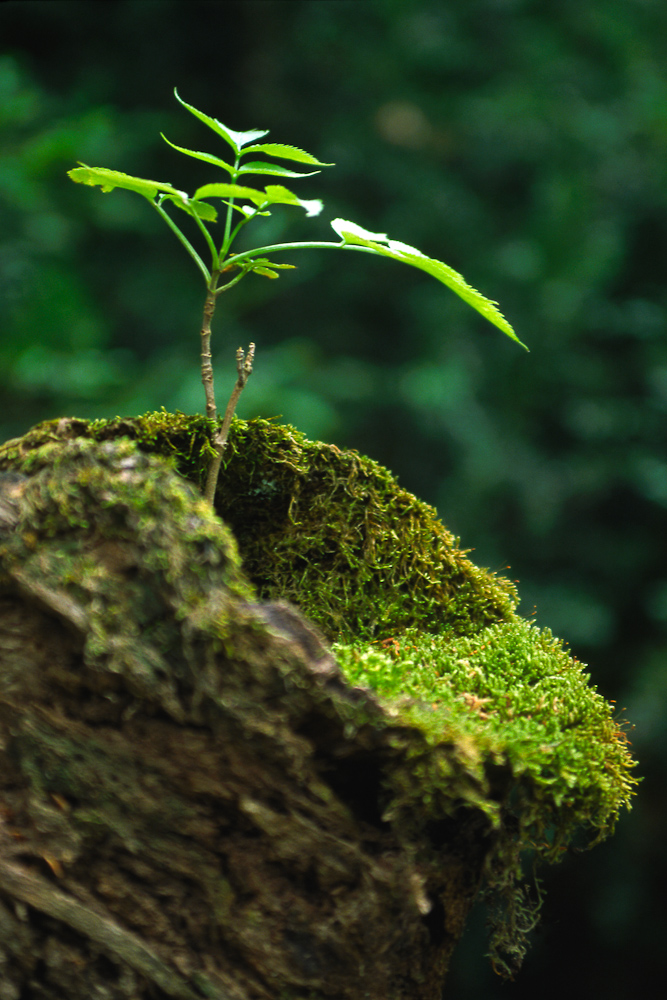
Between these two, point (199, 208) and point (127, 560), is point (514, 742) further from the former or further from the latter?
point (199, 208)

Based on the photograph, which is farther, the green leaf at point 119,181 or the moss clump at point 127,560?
the green leaf at point 119,181

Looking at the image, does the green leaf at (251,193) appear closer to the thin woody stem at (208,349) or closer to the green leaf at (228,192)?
the green leaf at (228,192)

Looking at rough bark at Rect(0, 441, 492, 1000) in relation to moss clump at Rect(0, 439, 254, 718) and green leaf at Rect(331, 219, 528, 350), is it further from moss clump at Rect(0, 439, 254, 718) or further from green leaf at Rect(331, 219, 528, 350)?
green leaf at Rect(331, 219, 528, 350)

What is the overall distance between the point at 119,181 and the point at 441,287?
5659mm

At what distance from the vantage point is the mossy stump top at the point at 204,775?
86 cm

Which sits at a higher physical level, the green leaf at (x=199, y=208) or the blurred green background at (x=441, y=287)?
the blurred green background at (x=441, y=287)

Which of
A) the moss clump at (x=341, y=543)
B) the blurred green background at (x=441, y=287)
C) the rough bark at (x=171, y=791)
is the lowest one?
the rough bark at (x=171, y=791)

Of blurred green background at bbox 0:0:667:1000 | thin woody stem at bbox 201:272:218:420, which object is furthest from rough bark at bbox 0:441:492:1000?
blurred green background at bbox 0:0:667:1000

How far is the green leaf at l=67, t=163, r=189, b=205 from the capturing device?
1.02 meters

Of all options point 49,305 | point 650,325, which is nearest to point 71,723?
point 49,305

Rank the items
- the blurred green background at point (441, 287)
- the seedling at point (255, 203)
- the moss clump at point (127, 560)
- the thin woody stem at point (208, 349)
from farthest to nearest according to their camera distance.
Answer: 1. the blurred green background at point (441, 287)
2. the thin woody stem at point (208, 349)
3. the seedling at point (255, 203)
4. the moss clump at point (127, 560)

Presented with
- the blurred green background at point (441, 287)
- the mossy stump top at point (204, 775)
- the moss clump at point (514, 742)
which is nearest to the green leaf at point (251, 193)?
the mossy stump top at point (204, 775)

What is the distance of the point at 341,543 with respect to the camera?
1328 millimetres

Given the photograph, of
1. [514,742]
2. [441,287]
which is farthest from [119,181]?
[441,287]
